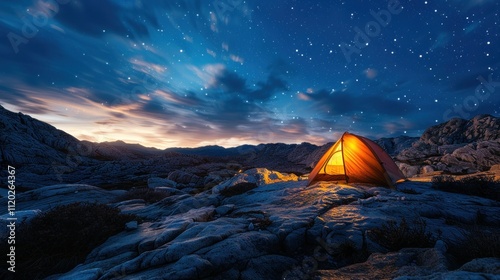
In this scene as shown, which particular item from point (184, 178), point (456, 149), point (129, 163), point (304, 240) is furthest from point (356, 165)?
point (129, 163)

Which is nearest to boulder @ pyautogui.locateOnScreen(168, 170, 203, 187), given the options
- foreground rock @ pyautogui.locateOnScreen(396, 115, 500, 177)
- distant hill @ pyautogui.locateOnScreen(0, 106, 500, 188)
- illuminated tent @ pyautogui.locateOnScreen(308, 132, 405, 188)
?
distant hill @ pyautogui.locateOnScreen(0, 106, 500, 188)

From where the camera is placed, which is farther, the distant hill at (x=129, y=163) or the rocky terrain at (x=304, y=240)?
the distant hill at (x=129, y=163)

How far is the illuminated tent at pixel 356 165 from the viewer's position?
1348 centimetres

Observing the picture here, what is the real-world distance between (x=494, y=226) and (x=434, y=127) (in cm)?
15740

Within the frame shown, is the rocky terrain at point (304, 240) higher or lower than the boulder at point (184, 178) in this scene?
higher

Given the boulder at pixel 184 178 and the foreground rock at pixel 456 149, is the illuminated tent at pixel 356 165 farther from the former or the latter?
the boulder at pixel 184 178

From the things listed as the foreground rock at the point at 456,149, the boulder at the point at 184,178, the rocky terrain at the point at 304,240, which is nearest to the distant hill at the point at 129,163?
the foreground rock at the point at 456,149

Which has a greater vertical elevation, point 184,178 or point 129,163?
point 129,163

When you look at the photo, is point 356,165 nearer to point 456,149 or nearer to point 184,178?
point 184,178

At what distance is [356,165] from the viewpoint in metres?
14.1

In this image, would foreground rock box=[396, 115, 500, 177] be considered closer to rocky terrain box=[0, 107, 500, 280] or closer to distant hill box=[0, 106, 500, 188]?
distant hill box=[0, 106, 500, 188]

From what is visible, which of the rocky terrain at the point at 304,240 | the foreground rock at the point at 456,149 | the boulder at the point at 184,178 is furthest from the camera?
the boulder at the point at 184,178

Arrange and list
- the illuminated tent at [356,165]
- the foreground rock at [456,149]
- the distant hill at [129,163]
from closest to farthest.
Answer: the illuminated tent at [356,165], the foreground rock at [456,149], the distant hill at [129,163]

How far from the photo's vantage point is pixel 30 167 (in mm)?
70312
